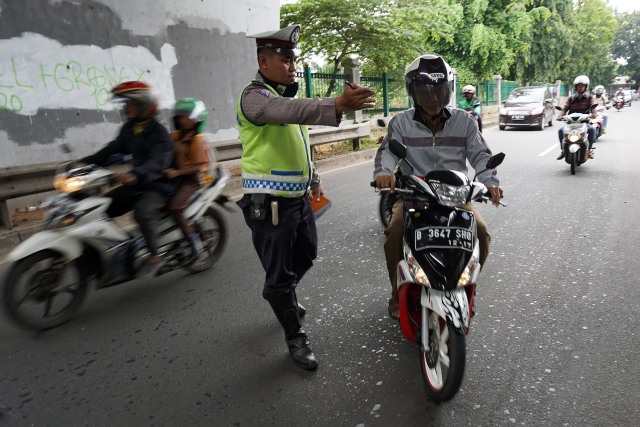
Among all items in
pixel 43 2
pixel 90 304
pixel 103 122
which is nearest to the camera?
pixel 90 304

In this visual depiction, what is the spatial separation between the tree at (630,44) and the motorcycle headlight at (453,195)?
9401cm

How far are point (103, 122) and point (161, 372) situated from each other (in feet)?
19.0

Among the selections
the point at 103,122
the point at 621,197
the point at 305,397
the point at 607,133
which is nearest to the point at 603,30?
the point at 607,133

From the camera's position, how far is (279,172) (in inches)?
101

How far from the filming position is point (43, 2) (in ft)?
21.4

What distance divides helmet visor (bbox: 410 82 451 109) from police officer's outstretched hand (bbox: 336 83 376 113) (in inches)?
30.6

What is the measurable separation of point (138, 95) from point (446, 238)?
269 centimetres

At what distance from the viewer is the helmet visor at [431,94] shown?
2646 mm

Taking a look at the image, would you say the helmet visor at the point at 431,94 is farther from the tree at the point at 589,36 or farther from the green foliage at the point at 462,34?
the tree at the point at 589,36

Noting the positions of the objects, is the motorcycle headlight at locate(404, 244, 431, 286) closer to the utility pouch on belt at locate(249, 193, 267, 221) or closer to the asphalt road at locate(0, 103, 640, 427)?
the asphalt road at locate(0, 103, 640, 427)

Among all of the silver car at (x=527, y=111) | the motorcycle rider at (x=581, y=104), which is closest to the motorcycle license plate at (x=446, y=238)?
the motorcycle rider at (x=581, y=104)

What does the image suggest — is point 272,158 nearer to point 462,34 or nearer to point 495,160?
point 495,160

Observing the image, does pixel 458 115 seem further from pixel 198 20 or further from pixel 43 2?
pixel 198 20

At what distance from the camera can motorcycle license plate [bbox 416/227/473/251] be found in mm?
2322
